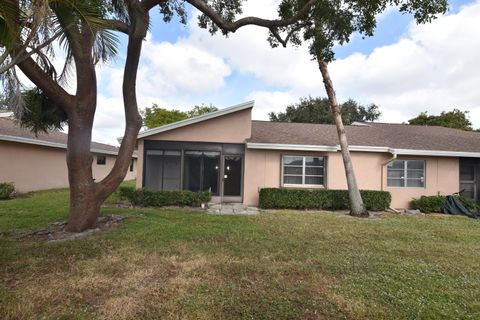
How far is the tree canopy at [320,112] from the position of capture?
3225 centimetres

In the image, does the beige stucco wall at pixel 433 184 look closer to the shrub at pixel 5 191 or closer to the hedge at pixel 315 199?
the hedge at pixel 315 199

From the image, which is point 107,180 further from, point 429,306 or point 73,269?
point 429,306

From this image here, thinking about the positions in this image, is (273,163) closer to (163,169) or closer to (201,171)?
(201,171)

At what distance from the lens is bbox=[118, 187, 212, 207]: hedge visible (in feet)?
37.1

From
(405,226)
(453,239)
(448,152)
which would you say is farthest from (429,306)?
(448,152)

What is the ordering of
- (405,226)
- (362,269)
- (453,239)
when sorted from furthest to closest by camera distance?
1. (405,226)
2. (453,239)
3. (362,269)

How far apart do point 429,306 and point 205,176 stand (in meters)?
10.0

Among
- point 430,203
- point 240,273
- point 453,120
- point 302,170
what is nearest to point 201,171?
point 302,170

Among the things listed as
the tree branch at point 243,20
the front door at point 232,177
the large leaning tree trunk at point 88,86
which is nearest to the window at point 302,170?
the front door at point 232,177

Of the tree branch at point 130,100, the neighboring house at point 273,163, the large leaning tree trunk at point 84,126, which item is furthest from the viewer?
the neighboring house at point 273,163

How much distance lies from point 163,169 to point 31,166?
27.6ft

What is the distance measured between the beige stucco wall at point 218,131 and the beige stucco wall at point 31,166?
7.11 metres

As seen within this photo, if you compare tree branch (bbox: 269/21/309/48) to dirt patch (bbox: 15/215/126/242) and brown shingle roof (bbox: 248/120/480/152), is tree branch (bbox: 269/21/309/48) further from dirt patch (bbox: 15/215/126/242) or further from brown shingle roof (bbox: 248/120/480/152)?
dirt patch (bbox: 15/215/126/242)

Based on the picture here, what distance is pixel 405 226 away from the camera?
895 centimetres
